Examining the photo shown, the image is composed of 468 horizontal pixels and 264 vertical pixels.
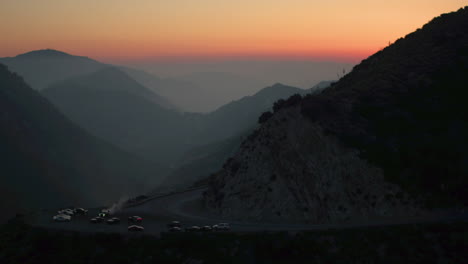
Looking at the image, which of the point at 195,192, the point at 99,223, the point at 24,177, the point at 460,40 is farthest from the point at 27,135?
the point at 460,40

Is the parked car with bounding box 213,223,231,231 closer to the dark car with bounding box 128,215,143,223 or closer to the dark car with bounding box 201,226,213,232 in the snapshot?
the dark car with bounding box 201,226,213,232

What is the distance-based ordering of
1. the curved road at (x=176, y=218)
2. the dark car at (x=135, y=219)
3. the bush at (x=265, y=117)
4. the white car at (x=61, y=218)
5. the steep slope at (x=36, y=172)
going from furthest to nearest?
the steep slope at (x=36, y=172), the bush at (x=265, y=117), the white car at (x=61, y=218), the dark car at (x=135, y=219), the curved road at (x=176, y=218)

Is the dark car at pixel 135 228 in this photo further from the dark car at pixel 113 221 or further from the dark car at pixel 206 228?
the dark car at pixel 206 228

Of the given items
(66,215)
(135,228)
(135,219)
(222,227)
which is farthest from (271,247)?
(66,215)

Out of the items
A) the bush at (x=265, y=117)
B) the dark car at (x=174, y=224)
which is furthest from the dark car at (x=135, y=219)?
the bush at (x=265, y=117)

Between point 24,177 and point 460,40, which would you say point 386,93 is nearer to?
point 460,40

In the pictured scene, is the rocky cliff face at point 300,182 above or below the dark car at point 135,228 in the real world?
above
